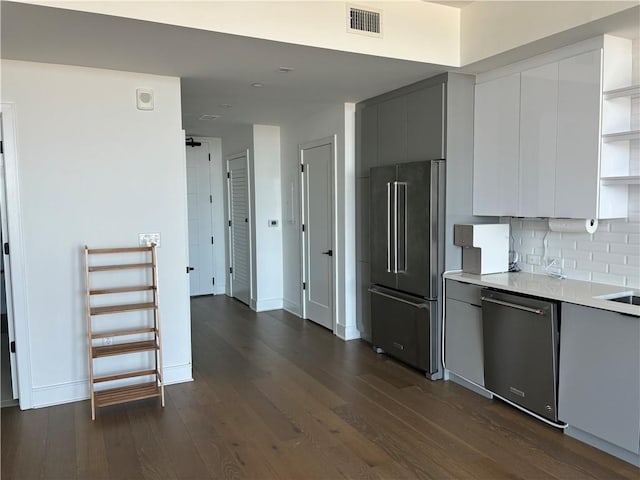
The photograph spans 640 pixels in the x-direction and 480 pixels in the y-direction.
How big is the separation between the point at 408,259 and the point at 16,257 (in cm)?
294

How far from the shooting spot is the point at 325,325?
5555 millimetres

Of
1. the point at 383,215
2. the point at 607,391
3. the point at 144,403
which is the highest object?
the point at 383,215

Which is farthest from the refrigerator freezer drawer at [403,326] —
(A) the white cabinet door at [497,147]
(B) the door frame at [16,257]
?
(B) the door frame at [16,257]

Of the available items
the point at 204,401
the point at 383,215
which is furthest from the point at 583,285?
the point at 204,401

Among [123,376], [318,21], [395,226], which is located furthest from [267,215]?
[318,21]

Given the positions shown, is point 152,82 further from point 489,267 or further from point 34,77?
point 489,267

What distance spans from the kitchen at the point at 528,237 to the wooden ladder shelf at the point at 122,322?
198cm

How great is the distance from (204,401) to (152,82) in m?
2.45

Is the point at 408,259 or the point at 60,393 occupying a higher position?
the point at 408,259

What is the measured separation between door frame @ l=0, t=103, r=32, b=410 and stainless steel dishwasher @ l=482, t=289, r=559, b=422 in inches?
129

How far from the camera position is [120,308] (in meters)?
3.59

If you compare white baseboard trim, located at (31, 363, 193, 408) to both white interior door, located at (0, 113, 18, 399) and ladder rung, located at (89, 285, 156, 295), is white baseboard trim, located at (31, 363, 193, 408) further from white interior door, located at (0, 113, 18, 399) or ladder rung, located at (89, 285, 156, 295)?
ladder rung, located at (89, 285, 156, 295)

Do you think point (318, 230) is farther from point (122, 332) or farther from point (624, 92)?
point (624, 92)

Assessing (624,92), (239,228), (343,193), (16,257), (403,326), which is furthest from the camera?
(239,228)
